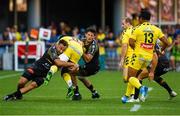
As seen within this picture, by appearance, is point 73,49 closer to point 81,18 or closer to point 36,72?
point 36,72

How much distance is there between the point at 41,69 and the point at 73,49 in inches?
31.3

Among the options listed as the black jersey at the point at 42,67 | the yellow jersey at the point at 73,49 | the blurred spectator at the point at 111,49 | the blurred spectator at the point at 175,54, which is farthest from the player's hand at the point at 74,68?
the blurred spectator at the point at 111,49

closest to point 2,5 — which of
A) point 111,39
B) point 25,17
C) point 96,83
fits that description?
point 25,17

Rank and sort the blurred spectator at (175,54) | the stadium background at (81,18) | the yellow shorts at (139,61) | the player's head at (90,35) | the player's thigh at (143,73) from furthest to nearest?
the stadium background at (81,18) < the blurred spectator at (175,54) < the player's head at (90,35) < the player's thigh at (143,73) < the yellow shorts at (139,61)

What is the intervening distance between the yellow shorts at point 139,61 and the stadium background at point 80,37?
805mm

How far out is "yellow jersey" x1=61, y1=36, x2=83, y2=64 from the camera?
15953mm

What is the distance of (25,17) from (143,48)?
79.0 feet

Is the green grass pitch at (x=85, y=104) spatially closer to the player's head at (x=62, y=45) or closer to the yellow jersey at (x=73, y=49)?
the yellow jersey at (x=73, y=49)

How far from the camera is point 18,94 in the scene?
1591 cm

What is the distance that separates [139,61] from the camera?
15.0 m

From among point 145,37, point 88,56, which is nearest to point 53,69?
point 88,56

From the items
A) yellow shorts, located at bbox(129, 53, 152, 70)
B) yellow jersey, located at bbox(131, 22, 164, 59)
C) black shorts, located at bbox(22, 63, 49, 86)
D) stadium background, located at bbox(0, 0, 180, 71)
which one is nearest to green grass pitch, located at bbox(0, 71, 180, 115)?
black shorts, located at bbox(22, 63, 49, 86)

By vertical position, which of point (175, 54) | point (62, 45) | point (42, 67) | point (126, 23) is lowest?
point (175, 54)

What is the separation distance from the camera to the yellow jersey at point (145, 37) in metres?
14.9
